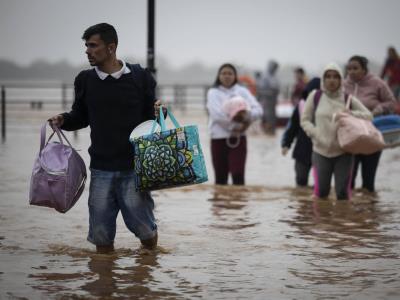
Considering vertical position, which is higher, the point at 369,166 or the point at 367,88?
the point at 367,88

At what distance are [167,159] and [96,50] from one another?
99cm

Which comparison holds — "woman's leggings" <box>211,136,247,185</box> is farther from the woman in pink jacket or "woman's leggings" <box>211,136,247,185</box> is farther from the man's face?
the man's face

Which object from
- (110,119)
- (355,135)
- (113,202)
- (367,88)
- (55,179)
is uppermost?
(367,88)

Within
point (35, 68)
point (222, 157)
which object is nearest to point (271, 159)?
point (222, 157)

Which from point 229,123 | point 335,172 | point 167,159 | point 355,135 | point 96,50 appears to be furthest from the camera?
point 229,123

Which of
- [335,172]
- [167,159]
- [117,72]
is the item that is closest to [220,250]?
[167,159]

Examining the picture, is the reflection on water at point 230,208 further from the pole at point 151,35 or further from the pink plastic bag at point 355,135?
the pole at point 151,35

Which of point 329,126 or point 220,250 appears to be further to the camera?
point 329,126

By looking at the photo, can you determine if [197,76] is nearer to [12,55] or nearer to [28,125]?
[12,55]

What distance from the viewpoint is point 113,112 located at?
8.91 m

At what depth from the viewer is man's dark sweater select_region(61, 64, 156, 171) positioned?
29.2ft

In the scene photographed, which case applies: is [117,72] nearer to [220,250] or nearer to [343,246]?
[220,250]

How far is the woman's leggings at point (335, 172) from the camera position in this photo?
1320 cm

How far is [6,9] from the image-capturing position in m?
135
